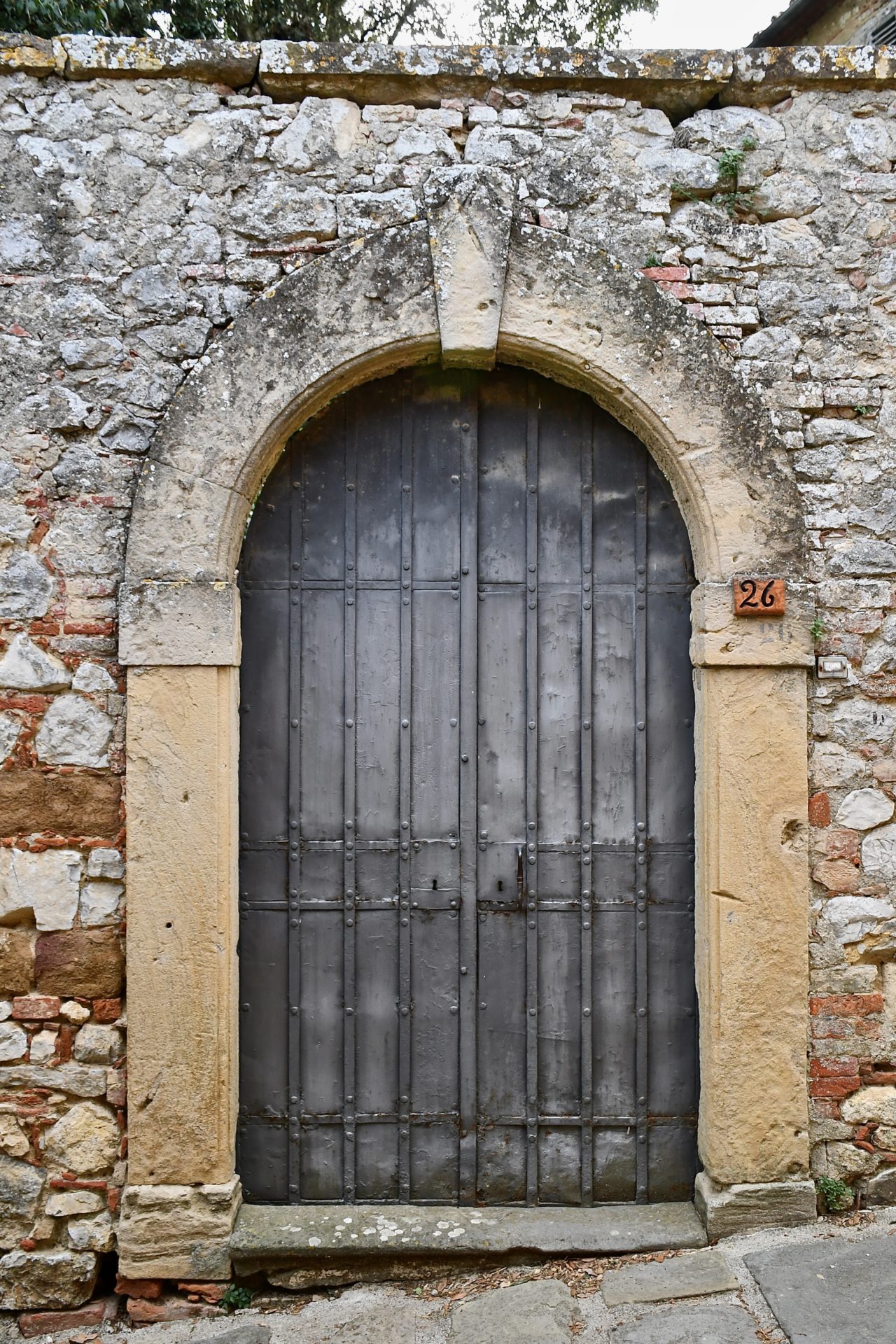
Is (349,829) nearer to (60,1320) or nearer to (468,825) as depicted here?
(468,825)

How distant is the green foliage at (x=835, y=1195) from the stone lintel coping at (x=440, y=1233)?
1.34 feet

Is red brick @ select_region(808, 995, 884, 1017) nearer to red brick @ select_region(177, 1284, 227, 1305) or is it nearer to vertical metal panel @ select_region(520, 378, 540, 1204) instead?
vertical metal panel @ select_region(520, 378, 540, 1204)

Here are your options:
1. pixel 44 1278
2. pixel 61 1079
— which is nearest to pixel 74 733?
pixel 61 1079

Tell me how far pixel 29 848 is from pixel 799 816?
2.43 meters

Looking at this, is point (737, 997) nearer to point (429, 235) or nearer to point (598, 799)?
point (598, 799)

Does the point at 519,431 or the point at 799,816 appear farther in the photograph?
the point at 519,431

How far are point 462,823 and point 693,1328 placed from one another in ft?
5.01

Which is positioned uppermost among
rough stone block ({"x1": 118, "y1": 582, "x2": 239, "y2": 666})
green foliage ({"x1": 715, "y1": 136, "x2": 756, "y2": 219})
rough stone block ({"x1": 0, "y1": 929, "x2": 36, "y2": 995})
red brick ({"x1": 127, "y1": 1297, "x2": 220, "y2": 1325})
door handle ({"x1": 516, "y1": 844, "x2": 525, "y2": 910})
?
green foliage ({"x1": 715, "y1": 136, "x2": 756, "y2": 219})

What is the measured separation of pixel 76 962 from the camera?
2787mm

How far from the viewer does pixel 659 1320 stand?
8.10 feet

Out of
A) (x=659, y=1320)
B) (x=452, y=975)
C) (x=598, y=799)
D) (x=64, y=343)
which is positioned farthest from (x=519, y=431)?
(x=659, y=1320)

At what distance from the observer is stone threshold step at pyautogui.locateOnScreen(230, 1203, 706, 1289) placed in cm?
277

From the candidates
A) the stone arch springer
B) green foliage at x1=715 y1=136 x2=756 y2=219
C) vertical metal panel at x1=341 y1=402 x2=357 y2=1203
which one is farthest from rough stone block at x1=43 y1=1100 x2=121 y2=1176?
green foliage at x1=715 y1=136 x2=756 y2=219

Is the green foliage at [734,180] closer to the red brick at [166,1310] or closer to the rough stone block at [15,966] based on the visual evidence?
the rough stone block at [15,966]
